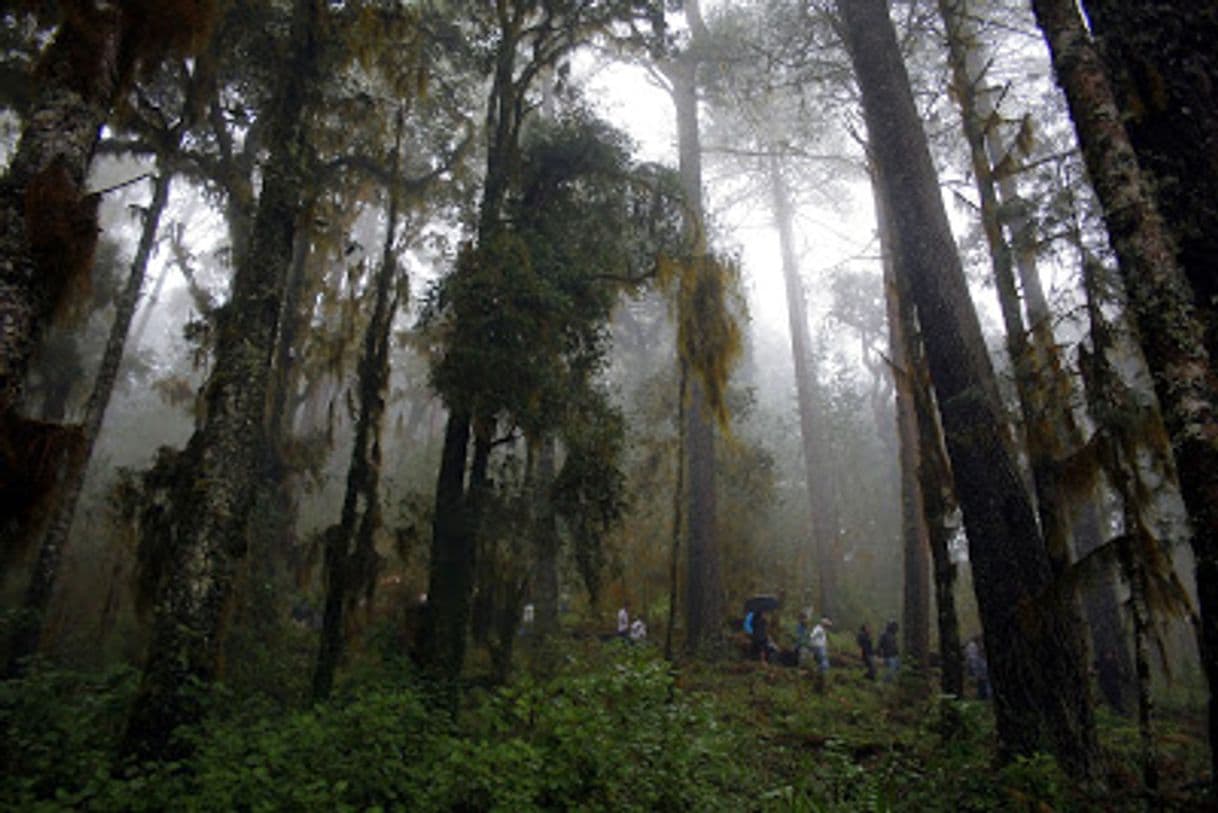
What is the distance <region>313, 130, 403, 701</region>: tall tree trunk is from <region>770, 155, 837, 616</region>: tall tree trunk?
49.4ft

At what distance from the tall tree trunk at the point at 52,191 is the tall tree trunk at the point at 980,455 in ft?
24.7

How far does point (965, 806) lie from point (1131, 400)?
3436 millimetres

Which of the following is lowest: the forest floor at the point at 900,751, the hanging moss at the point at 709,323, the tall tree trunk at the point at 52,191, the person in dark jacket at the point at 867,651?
the forest floor at the point at 900,751

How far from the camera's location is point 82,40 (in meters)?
4.94

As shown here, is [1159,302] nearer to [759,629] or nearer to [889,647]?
[889,647]

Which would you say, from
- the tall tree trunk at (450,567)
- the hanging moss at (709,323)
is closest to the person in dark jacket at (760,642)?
the hanging moss at (709,323)

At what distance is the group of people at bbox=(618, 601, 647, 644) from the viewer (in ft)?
47.2

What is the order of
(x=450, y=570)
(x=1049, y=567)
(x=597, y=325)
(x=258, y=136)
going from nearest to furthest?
(x=1049, y=567) → (x=450, y=570) → (x=597, y=325) → (x=258, y=136)

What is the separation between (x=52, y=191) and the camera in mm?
4504

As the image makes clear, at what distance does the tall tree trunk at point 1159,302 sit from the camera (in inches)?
149

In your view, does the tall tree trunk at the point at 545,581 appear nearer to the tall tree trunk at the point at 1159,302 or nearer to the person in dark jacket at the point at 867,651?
the person in dark jacket at the point at 867,651

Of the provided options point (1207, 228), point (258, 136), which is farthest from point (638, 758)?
point (258, 136)

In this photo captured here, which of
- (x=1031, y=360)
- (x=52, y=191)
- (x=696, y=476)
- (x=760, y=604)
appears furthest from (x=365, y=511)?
(x=760, y=604)

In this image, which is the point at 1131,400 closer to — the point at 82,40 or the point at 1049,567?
the point at 1049,567
